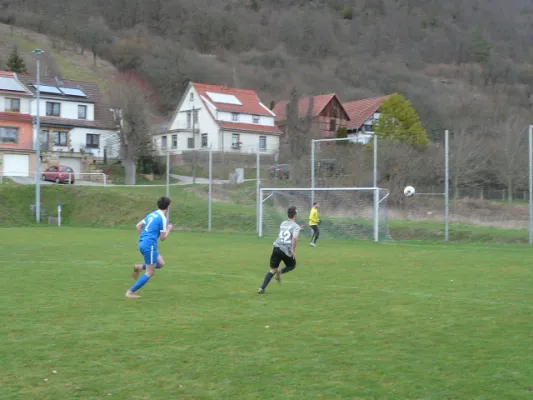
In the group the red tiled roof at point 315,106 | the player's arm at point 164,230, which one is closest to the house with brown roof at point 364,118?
the red tiled roof at point 315,106

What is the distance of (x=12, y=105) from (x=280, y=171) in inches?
1147

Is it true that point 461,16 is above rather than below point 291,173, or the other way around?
above

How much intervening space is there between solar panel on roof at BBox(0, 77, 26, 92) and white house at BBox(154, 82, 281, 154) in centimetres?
1263

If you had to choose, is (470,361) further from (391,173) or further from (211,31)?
(211,31)

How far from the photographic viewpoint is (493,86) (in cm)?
10294

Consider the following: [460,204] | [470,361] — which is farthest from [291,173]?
[470,361]

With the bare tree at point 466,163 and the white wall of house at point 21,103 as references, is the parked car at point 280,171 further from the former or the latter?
the white wall of house at point 21,103

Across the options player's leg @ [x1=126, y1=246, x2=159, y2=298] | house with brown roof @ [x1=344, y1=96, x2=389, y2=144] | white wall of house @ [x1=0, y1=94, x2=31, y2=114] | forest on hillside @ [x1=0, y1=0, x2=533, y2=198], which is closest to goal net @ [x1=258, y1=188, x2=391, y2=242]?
player's leg @ [x1=126, y1=246, x2=159, y2=298]

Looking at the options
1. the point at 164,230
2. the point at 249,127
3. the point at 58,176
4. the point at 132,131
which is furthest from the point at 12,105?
the point at 164,230

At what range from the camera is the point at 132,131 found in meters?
51.4

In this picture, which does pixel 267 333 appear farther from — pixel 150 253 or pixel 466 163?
pixel 466 163

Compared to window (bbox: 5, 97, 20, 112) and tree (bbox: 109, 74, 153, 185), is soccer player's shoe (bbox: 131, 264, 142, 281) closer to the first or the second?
tree (bbox: 109, 74, 153, 185)

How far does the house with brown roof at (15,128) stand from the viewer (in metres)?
48.7

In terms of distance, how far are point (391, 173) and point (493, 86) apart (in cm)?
8066
